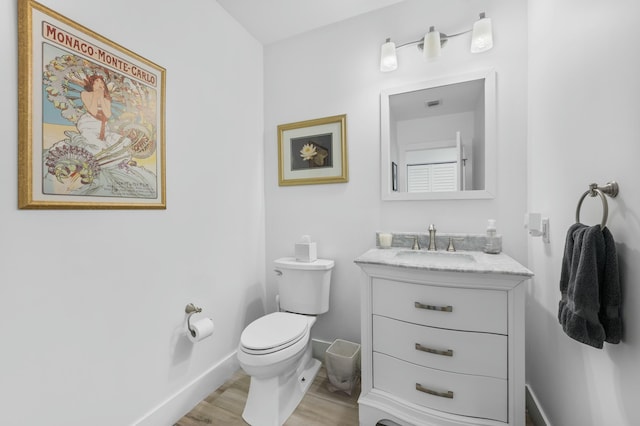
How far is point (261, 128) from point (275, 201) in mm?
609

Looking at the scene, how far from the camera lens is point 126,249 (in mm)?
1225

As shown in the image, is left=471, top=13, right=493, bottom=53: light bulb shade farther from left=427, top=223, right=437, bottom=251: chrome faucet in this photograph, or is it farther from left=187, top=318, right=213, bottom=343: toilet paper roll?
left=187, top=318, right=213, bottom=343: toilet paper roll

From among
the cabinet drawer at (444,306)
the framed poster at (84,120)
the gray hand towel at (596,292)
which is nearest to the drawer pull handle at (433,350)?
the cabinet drawer at (444,306)

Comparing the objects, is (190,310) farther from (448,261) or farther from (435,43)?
(435,43)

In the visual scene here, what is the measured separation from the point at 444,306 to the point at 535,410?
0.80 metres

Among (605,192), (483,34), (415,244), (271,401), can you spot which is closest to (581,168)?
(605,192)

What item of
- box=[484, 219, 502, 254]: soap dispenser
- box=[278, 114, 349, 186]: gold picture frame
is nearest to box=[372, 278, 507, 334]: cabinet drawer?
box=[484, 219, 502, 254]: soap dispenser

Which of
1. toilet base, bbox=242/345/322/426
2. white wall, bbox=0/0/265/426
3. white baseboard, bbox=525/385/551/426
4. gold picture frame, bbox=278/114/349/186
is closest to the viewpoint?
white wall, bbox=0/0/265/426

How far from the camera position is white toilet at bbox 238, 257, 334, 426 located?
1337 millimetres

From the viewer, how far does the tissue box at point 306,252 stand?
185cm

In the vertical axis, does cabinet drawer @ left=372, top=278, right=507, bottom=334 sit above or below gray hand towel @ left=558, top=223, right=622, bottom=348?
below

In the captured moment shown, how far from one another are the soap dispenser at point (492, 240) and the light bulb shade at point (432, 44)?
1.05m

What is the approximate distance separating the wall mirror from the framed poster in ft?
4.53

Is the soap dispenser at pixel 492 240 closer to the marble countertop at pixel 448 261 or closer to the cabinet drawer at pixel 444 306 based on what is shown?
the marble countertop at pixel 448 261
